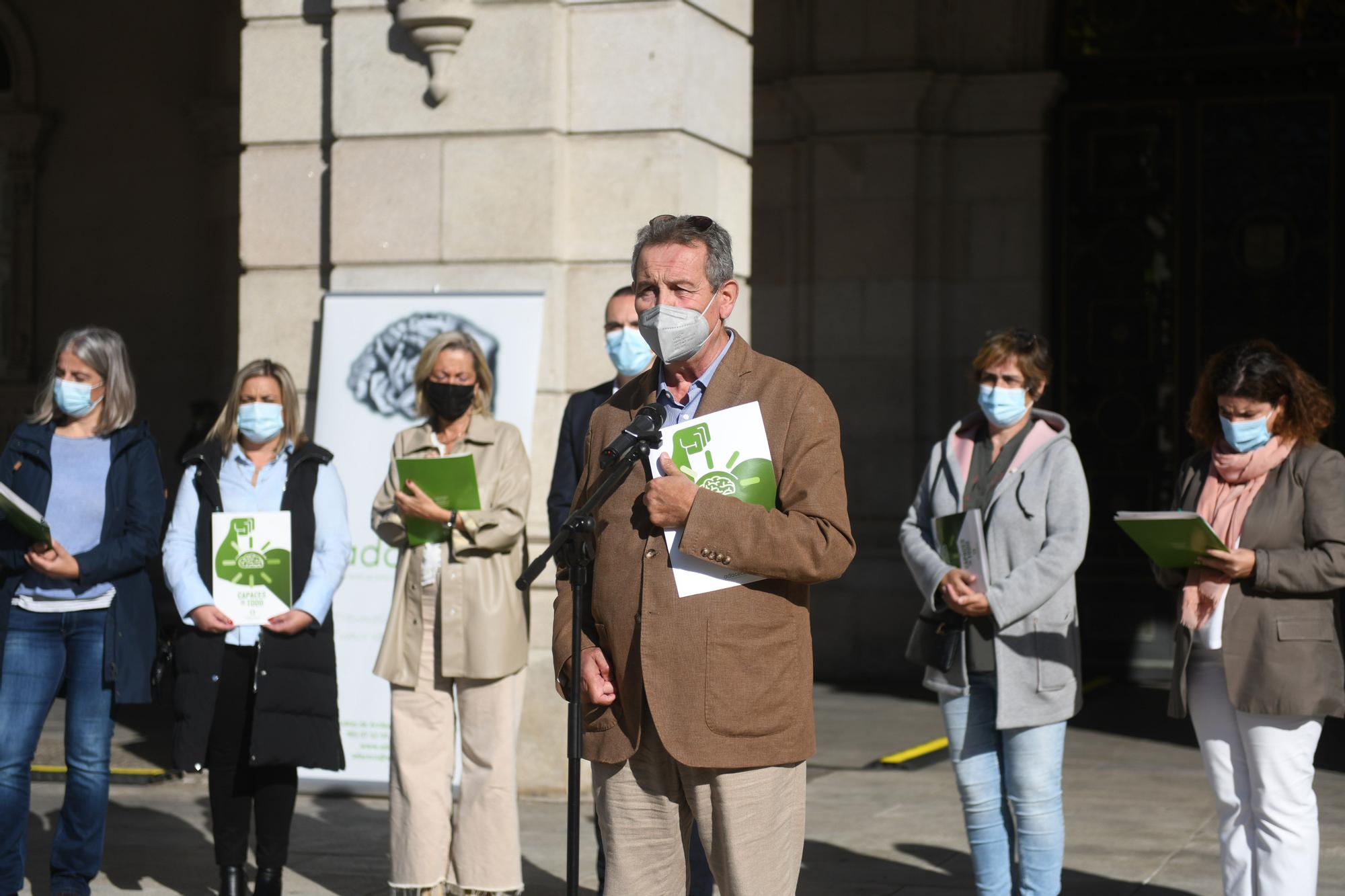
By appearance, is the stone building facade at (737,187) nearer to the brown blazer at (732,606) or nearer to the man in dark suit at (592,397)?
the man in dark suit at (592,397)

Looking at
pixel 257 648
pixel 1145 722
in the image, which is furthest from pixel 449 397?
pixel 1145 722

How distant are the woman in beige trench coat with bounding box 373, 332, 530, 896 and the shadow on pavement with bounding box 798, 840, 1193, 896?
4.05 ft

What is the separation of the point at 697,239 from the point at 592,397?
9.26 feet

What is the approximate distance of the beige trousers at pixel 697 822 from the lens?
4.06 m

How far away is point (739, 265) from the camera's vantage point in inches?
349

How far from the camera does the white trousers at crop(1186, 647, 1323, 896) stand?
5555 mm

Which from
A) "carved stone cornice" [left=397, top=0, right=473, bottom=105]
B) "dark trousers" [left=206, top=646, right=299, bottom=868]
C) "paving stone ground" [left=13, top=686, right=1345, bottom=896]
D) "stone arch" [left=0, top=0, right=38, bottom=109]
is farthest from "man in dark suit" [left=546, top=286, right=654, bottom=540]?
"stone arch" [left=0, top=0, right=38, bottom=109]

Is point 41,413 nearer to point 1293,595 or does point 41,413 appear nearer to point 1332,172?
point 1293,595

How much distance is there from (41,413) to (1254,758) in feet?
13.8

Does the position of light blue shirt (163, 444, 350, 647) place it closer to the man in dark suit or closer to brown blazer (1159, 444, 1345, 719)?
the man in dark suit

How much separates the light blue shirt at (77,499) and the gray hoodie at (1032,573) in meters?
2.80

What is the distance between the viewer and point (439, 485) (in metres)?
6.41

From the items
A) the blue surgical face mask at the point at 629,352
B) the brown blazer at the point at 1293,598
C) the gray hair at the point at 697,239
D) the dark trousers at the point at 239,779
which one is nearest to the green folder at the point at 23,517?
the dark trousers at the point at 239,779

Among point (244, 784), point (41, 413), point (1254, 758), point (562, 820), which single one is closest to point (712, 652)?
point (1254, 758)
